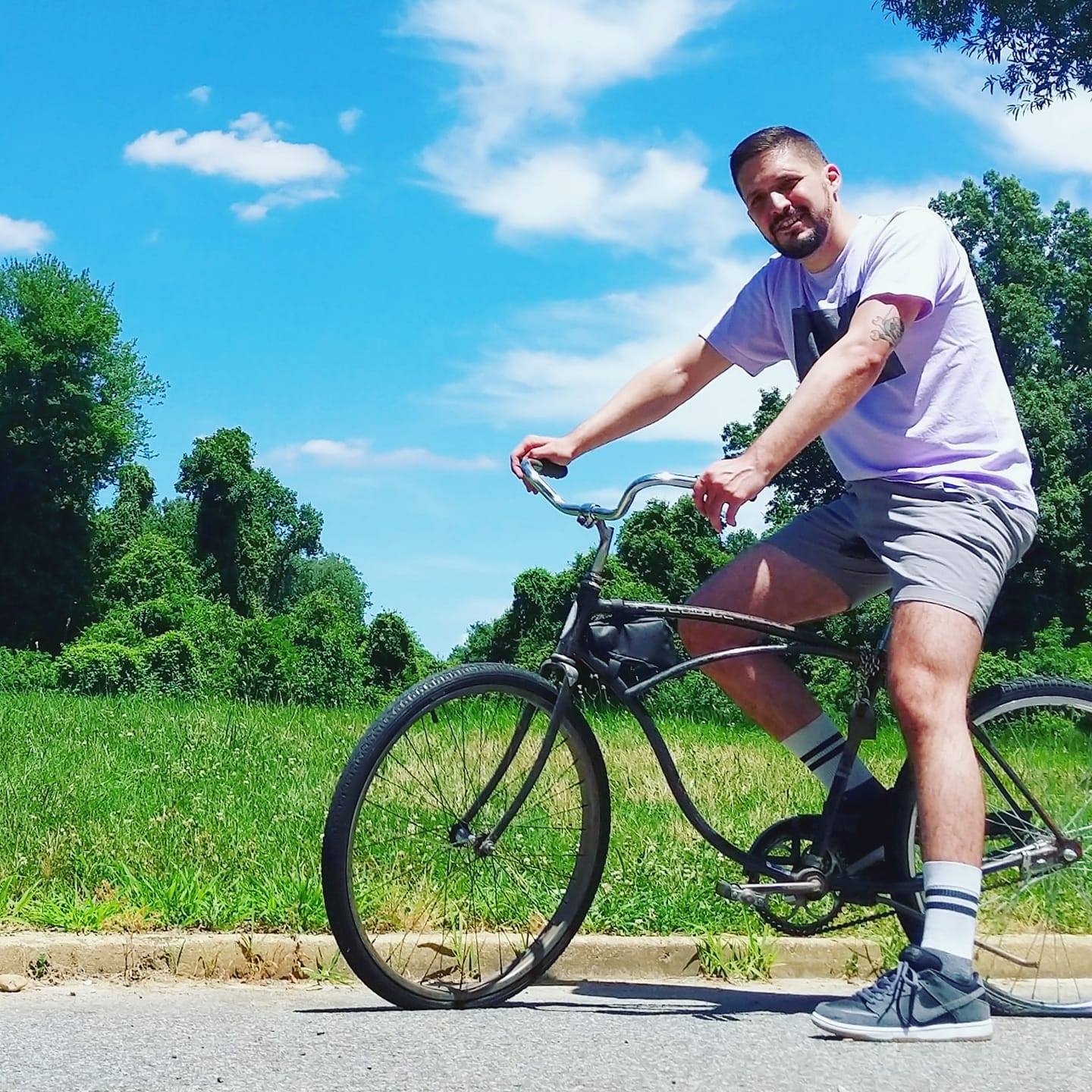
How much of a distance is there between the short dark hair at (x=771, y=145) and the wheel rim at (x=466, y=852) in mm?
1503

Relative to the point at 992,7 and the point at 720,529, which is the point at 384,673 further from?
the point at 720,529

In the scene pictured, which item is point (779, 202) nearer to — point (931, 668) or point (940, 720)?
point (931, 668)

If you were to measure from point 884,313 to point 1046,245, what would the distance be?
1307 inches

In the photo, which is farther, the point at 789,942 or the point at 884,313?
the point at 789,942

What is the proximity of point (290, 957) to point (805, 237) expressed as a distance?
249cm

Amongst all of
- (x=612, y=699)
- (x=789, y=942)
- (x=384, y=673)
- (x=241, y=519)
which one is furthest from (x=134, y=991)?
(x=241, y=519)

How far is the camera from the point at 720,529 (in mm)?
3660

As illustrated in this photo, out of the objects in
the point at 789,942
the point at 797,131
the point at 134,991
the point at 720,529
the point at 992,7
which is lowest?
the point at 134,991

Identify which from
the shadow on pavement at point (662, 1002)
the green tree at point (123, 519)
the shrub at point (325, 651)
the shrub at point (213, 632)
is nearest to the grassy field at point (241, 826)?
the shadow on pavement at point (662, 1002)

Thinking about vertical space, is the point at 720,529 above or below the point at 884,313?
below

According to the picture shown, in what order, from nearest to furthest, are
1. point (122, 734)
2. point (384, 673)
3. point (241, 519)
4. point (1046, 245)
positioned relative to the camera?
point (122, 734) < point (384, 673) < point (1046, 245) < point (241, 519)

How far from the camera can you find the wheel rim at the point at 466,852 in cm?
378

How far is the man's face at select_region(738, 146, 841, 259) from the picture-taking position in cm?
390

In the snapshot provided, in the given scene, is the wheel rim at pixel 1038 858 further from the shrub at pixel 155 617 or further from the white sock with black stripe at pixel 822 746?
the shrub at pixel 155 617
